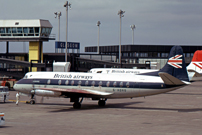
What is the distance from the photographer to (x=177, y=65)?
36156 mm

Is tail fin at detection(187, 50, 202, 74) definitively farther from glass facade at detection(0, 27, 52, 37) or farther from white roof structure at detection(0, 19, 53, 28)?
white roof structure at detection(0, 19, 53, 28)

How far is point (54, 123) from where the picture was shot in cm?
2753

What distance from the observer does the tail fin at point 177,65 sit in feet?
118

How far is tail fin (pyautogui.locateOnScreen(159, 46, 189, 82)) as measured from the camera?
35938 millimetres

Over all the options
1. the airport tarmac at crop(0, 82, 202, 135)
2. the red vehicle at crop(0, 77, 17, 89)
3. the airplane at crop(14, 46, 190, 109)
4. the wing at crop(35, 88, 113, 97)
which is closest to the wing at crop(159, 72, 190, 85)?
the airplane at crop(14, 46, 190, 109)

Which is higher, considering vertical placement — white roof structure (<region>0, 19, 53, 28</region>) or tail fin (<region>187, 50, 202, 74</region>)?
white roof structure (<region>0, 19, 53, 28</region>)

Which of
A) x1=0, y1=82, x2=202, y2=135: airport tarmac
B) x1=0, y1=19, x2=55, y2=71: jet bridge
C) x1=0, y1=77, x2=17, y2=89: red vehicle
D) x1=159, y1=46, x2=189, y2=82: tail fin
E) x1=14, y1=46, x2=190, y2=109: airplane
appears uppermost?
x1=0, y1=19, x2=55, y2=71: jet bridge

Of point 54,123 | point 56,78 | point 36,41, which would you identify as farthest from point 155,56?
point 54,123

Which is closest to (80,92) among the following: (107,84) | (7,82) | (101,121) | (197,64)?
(107,84)

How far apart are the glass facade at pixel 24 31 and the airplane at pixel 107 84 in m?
42.0

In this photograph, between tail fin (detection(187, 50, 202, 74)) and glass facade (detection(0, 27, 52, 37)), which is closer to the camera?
tail fin (detection(187, 50, 202, 74))

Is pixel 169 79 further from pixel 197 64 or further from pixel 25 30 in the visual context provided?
pixel 25 30

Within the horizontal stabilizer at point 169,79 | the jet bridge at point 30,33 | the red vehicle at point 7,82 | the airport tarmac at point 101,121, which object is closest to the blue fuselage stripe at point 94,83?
the horizontal stabilizer at point 169,79

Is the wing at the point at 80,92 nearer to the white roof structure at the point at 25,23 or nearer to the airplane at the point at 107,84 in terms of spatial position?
the airplane at the point at 107,84
